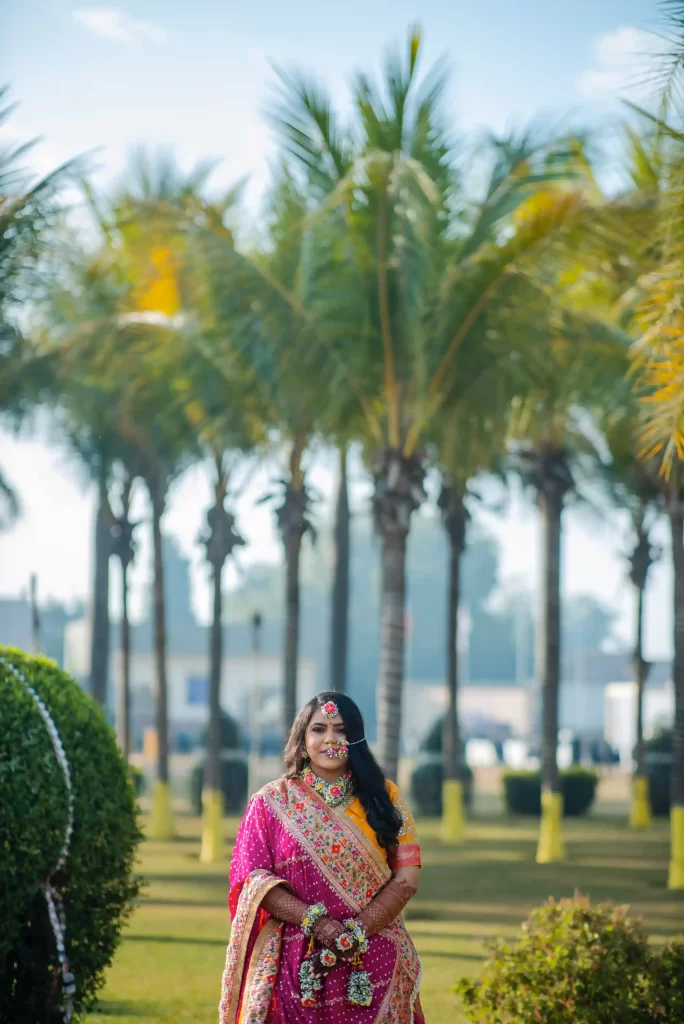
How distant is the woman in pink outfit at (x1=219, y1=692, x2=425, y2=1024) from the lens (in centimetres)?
540

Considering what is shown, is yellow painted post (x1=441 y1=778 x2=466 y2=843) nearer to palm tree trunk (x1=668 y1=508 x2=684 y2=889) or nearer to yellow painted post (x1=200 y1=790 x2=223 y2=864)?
yellow painted post (x1=200 y1=790 x2=223 y2=864)

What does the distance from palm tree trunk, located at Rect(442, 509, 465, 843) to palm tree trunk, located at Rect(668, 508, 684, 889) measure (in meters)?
5.25

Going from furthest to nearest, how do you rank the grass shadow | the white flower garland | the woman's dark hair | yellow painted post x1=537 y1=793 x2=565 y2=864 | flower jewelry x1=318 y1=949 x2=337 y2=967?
yellow painted post x1=537 y1=793 x2=565 y2=864 → the grass shadow → the white flower garland → the woman's dark hair → flower jewelry x1=318 y1=949 x2=337 y2=967

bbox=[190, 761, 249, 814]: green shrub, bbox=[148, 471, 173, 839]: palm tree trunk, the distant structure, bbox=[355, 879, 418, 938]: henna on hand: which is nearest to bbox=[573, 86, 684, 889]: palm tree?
bbox=[355, 879, 418, 938]: henna on hand

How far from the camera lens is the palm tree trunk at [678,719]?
15.5 meters

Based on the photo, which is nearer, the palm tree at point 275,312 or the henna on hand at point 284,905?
the henna on hand at point 284,905

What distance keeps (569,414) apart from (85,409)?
700 cm

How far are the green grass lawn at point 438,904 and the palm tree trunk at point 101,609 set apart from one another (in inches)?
144

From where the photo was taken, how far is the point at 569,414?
2081 cm

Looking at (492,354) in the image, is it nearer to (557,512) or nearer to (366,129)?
(366,129)

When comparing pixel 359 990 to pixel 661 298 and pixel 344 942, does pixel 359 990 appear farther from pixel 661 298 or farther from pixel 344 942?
pixel 661 298


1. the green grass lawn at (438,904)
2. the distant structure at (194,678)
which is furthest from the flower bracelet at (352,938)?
the distant structure at (194,678)

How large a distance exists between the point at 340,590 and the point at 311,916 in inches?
737

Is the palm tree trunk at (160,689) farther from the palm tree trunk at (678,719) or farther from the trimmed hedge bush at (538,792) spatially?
the palm tree trunk at (678,719)
